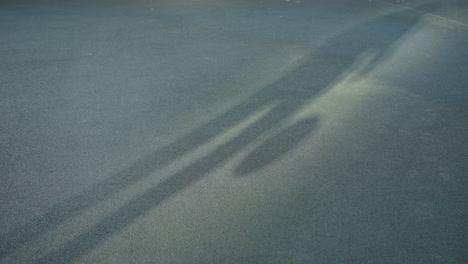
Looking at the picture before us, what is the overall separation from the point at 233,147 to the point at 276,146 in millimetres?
573

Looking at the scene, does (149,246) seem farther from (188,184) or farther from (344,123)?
(344,123)

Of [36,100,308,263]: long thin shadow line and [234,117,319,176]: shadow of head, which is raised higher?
[234,117,319,176]: shadow of head

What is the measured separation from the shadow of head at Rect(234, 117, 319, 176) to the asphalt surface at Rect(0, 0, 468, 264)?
0.9 inches

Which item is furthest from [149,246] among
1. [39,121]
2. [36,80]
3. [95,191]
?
[36,80]

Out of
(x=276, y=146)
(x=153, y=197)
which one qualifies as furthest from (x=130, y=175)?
(x=276, y=146)

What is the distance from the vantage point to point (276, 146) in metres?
4.34

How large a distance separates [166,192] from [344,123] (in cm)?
284

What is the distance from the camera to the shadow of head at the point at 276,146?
3.97 meters

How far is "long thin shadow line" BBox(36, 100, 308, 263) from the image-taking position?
9.58ft

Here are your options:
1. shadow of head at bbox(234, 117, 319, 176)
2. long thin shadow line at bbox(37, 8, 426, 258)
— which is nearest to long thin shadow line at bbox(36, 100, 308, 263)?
long thin shadow line at bbox(37, 8, 426, 258)

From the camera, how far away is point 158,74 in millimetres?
6375

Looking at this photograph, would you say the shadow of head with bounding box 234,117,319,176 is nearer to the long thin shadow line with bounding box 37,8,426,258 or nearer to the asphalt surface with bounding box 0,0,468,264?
the asphalt surface with bounding box 0,0,468,264

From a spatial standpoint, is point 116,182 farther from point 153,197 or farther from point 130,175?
point 153,197

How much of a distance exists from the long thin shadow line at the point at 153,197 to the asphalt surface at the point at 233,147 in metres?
0.02
